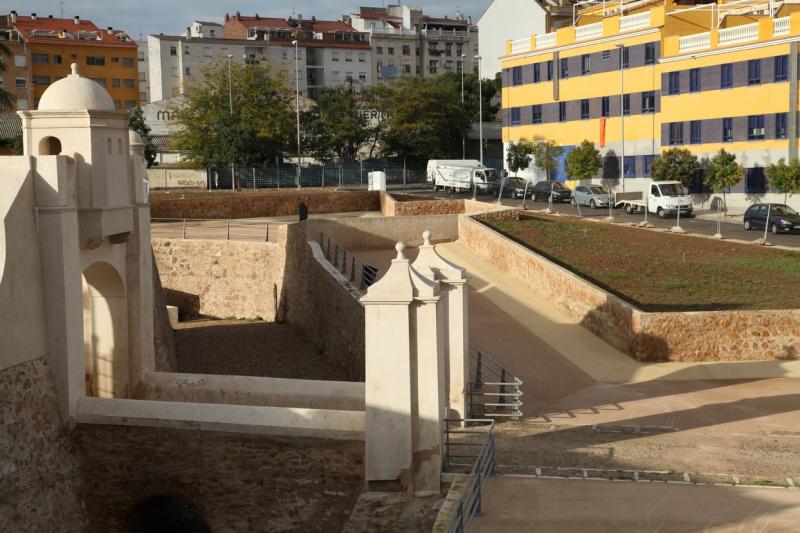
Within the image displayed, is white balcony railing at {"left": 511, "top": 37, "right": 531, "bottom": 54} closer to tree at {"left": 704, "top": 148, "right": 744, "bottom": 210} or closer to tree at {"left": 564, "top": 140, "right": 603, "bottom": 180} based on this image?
tree at {"left": 564, "top": 140, "right": 603, "bottom": 180}

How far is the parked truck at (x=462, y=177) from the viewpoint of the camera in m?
58.5

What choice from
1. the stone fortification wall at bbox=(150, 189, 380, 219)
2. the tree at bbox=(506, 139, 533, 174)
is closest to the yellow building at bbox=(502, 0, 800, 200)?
the tree at bbox=(506, 139, 533, 174)

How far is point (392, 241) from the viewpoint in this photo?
4091 centimetres

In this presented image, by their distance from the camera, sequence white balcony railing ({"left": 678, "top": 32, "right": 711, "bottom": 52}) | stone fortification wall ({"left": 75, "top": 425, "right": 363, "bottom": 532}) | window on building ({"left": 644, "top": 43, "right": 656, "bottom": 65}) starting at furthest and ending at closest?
1. window on building ({"left": 644, "top": 43, "right": 656, "bottom": 65})
2. white balcony railing ({"left": 678, "top": 32, "right": 711, "bottom": 52})
3. stone fortification wall ({"left": 75, "top": 425, "right": 363, "bottom": 532})

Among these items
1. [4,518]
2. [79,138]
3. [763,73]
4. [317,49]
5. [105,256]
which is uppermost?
[317,49]

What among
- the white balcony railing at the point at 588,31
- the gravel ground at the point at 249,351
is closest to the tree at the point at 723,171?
the white balcony railing at the point at 588,31

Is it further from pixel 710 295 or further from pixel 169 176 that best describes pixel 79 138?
pixel 169 176

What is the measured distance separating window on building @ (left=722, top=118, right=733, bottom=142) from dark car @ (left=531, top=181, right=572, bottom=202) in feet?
25.3

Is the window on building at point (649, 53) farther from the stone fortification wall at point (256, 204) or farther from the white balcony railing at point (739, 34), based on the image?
the stone fortification wall at point (256, 204)

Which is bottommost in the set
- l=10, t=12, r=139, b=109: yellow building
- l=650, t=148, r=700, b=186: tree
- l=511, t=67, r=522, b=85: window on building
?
l=650, t=148, r=700, b=186: tree

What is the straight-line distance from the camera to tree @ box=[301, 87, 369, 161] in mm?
72250

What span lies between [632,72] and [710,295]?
3351 cm

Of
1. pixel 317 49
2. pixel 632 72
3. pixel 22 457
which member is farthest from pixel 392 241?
pixel 317 49

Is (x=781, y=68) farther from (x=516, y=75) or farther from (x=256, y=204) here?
(x=256, y=204)
